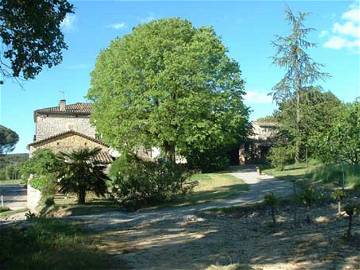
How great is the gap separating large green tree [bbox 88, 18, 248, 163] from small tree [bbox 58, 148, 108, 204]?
12.4 m

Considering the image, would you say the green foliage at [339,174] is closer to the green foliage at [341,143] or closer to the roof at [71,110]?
the green foliage at [341,143]

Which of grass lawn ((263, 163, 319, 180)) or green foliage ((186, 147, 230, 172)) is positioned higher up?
green foliage ((186, 147, 230, 172))

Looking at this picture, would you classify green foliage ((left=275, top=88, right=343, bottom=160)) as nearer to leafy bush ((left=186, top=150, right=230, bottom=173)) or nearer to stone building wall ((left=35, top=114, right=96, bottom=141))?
leafy bush ((left=186, top=150, right=230, bottom=173))

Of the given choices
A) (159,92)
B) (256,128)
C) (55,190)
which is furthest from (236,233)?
(256,128)

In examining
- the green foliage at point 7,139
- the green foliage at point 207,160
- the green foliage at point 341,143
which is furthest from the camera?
the green foliage at point 7,139

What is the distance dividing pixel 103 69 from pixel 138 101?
7.64 m

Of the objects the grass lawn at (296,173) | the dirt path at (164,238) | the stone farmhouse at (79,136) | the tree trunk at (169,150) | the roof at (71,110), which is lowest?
the dirt path at (164,238)

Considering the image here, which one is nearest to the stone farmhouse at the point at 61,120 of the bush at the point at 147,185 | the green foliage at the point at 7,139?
the bush at the point at 147,185

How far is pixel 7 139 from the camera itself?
11638 centimetres

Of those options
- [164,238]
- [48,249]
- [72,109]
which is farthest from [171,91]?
[48,249]

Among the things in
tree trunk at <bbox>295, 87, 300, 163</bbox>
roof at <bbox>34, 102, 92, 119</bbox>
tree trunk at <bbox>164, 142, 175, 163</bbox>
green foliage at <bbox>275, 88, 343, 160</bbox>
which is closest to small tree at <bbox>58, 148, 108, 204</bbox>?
tree trunk at <bbox>164, 142, 175, 163</bbox>

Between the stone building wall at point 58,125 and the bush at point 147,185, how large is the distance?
3122 centimetres

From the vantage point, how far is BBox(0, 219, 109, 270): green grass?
9.61 metres

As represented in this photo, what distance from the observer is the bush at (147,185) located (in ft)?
76.0
